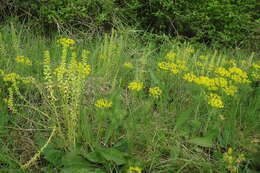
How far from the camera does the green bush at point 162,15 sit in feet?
12.4

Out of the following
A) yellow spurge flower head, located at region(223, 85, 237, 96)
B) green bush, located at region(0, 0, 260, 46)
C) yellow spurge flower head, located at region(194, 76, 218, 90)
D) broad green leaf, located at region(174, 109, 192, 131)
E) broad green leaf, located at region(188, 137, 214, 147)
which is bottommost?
broad green leaf, located at region(188, 137, 214, 147)

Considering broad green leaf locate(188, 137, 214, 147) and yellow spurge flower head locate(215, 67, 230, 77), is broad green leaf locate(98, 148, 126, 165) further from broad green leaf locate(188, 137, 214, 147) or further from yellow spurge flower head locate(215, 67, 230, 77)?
yellow spurge flower head locate(215, 67, 230, 77)

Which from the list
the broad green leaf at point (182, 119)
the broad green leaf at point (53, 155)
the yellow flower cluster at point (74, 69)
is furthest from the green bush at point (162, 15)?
the broad green leaf at point (53, 155)

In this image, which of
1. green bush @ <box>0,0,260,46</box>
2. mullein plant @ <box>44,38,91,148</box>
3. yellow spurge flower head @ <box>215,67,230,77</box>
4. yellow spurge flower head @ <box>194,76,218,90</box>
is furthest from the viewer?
green bush @ <box>0,0,260,46</box>

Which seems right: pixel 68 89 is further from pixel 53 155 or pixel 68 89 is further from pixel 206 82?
pixel 206 82

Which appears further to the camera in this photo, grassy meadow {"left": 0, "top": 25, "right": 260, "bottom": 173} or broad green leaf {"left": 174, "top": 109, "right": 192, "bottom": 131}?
broad green leaf {"left": 174, "top": 109, "right": 192, "bottom": 131}

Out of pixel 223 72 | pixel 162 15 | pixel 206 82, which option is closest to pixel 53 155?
pixel 206 82

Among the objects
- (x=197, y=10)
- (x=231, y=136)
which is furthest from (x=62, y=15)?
(x=231, y=136)

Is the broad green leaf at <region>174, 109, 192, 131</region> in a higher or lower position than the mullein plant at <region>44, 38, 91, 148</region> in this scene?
lower

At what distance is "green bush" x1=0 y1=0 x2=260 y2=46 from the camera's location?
3.77 metres

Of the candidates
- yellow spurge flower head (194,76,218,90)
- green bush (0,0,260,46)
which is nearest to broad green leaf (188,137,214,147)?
yellow spurge flower head (194,76,218,90)

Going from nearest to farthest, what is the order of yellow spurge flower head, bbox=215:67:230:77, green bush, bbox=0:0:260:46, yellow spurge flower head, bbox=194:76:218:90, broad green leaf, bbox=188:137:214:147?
broad green leaf, bbox=188:137:214:147 → yellow spurge flower head, bbox=194:76:218:90 → yellow spurge flower head, bbox=215:67:230:77 → green bush, bbox=0:0:260:46

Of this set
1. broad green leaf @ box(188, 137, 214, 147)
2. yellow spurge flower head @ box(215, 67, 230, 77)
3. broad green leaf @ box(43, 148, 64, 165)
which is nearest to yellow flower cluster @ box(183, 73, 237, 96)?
yellow spurge flower head @ box(215, 67, 230, 77)

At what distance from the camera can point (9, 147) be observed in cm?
158
